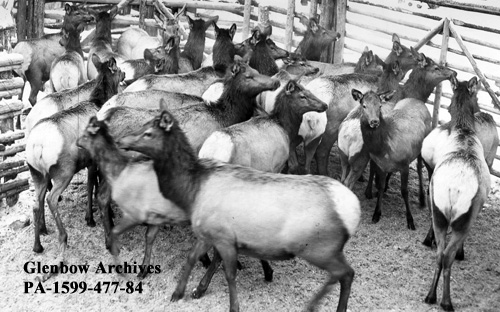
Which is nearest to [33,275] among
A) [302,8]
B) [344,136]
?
[344,136]

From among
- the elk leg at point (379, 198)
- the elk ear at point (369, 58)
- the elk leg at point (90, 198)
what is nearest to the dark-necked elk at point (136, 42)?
the elk ear at point (369, 58)

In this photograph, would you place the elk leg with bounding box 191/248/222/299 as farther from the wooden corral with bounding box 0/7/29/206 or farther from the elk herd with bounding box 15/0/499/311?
the wooden corral with bounding box 0/7/29/206

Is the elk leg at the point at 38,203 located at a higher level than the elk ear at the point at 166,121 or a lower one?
lower

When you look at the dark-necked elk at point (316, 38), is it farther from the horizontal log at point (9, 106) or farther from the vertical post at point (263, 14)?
the horizontal log at point (9, 106)

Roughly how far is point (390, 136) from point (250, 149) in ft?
6.35

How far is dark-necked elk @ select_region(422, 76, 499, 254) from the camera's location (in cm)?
809

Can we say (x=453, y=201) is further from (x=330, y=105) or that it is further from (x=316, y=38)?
(x=316, y=38)

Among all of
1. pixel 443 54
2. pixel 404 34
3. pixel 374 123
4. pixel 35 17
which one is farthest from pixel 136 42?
pixel 374 123

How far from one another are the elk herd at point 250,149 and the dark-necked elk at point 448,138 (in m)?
0.02

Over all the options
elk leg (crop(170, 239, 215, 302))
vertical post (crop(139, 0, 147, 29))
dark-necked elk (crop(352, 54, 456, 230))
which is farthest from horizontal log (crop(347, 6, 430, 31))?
elk leg (crop(170, 239, 215, 302))

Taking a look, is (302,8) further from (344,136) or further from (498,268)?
(498,268)

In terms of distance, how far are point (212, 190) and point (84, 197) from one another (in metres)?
3.31

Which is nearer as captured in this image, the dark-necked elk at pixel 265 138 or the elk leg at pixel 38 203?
the dark-necked elk at pixel 265 138

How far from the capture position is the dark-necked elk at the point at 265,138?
23.5ft
